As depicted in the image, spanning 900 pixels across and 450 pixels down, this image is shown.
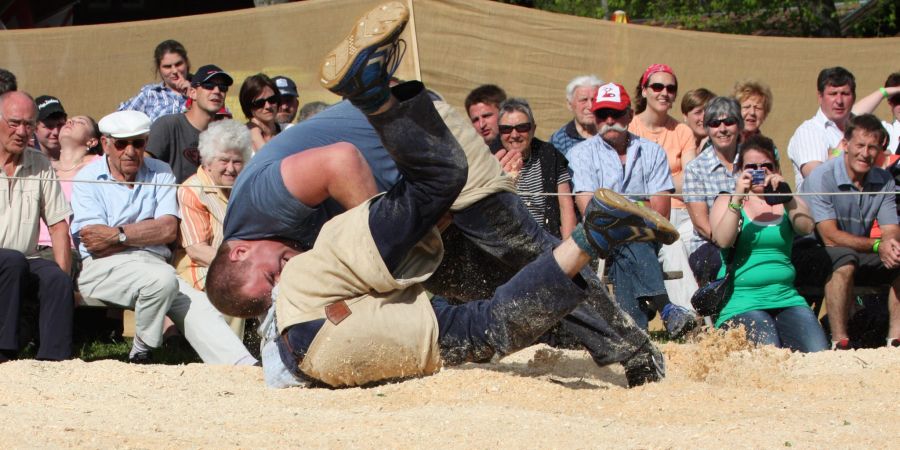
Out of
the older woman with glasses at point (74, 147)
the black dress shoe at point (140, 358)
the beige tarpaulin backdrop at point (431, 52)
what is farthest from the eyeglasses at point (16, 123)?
the beige tarpaulin backdrop at point (431, 52)

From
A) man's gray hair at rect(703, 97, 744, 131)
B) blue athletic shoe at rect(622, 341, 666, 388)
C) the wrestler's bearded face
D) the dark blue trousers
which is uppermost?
man's gray hair at rect(703, 97, 744, 131)

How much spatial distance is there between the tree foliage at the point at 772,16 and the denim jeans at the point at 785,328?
9283mm

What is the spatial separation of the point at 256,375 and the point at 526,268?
4.93 ft

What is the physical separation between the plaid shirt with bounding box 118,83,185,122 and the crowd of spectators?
22 cm

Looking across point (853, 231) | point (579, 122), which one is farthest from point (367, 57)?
point (579, 122)

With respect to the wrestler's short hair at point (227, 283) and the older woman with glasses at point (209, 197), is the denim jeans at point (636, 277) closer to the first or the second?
the older woman with glasses at point (209, 197)

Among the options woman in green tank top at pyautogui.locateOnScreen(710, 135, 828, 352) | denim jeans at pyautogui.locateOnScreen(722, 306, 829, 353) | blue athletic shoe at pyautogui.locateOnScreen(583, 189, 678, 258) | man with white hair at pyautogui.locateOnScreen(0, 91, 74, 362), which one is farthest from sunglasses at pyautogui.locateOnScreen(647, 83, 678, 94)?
blue athletic shoe at pyautogui.locateOnScreen(583, 189, 678, 258)

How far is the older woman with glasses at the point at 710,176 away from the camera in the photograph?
652cm

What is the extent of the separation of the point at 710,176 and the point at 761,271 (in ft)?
2.75

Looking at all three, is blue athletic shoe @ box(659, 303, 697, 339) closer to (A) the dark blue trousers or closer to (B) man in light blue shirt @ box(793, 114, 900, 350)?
(B) man in light blue shirt @ box(793, 114, 900, 350)

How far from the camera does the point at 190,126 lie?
7.12 m

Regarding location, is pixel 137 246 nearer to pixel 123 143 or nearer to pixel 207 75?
pixel 123 143

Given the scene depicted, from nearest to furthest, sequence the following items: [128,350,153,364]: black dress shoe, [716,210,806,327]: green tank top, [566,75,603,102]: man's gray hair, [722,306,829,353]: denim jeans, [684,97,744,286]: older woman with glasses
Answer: [722,306,829,353]: denim jeans → [716,210,806,327]: green tank top → [128,350,153,364]: black dress shoe → [684,97,744,286]: older woman with glasses → [566,75,603,102]: man's gray hair

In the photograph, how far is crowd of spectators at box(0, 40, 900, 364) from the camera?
5984 mm
